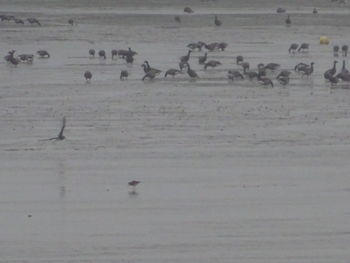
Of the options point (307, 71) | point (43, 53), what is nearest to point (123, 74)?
point (307, 71)

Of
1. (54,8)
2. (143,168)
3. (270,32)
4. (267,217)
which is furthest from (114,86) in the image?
(54,8)

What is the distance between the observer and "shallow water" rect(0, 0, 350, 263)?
17.7 m

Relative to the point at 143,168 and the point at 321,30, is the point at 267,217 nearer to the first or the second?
the point at 143,168

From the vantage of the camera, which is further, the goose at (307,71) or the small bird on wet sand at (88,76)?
the goose at (307,71)

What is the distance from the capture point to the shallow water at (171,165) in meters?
17.7

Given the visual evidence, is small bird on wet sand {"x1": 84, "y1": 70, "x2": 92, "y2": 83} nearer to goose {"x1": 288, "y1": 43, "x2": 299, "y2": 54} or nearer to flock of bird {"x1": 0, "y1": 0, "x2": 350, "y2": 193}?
flock of bird {"x1": 0, "y1": 0, "x2": 350, "y2": 193}

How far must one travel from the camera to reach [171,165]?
941 inches

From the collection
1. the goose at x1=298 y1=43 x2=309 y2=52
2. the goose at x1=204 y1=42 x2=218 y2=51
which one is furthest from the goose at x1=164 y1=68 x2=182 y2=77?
the goose at x1=298 y1=43 x2=309 y2=52

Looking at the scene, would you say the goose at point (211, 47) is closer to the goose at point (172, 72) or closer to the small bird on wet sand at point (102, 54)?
→ the small bird on wet sand at point (102, 54)

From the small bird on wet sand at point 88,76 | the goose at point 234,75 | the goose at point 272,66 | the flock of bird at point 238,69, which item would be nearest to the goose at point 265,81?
the flock of bird at point 238,69

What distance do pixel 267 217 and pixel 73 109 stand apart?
503 inches

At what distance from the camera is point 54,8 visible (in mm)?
79812

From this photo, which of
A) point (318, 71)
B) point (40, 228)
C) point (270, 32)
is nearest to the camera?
point (40, 228)

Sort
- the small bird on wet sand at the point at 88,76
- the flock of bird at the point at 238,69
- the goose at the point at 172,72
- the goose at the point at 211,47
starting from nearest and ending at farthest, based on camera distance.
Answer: the flock of bird at the point at 238,69
the small bird on wet sand at the point at 88,76
the goose at the point at 172,72
the goose at the point at 211,47
